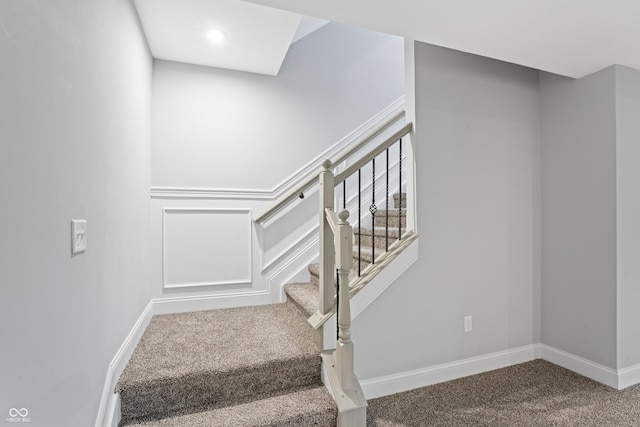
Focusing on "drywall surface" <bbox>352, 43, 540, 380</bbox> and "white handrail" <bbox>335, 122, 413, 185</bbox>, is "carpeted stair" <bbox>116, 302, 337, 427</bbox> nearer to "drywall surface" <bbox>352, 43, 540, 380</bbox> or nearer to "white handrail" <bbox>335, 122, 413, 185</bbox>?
"drywall surface" <bbox>352, 43, 540, 380</bbox>

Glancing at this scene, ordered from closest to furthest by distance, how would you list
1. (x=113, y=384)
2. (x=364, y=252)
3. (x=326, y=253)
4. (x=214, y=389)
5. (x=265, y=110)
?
(x=113, y=384) < (x=214, y=389) < (x=326, y=253) < (x=364, y=252) < (x=265, y=110)

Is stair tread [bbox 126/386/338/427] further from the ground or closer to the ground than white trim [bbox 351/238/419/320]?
closer to the ground

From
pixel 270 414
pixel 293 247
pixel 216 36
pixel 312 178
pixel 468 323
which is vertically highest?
pixel 216 36

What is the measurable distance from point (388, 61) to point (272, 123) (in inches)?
59.9

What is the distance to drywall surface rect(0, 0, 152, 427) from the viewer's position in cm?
80

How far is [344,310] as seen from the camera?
1685mm

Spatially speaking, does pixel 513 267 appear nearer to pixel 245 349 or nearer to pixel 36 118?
pixel 245 349

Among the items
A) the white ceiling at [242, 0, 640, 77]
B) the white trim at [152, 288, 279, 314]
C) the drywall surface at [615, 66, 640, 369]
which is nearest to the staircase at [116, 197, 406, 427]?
the white trim at [152, 288, 279, 314]

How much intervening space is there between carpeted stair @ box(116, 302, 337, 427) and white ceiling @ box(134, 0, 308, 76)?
208cm

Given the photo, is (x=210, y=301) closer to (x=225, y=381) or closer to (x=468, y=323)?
(x=225, y=381)

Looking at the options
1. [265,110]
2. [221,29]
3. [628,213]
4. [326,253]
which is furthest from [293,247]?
[628,213]

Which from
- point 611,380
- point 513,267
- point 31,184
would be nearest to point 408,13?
point 31,184

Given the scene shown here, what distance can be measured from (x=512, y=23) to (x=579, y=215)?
4.69ft

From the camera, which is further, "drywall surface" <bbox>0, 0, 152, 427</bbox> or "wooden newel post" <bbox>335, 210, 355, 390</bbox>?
"wooden newel post" <bbox>335, 210, 355, 390</bbox>
